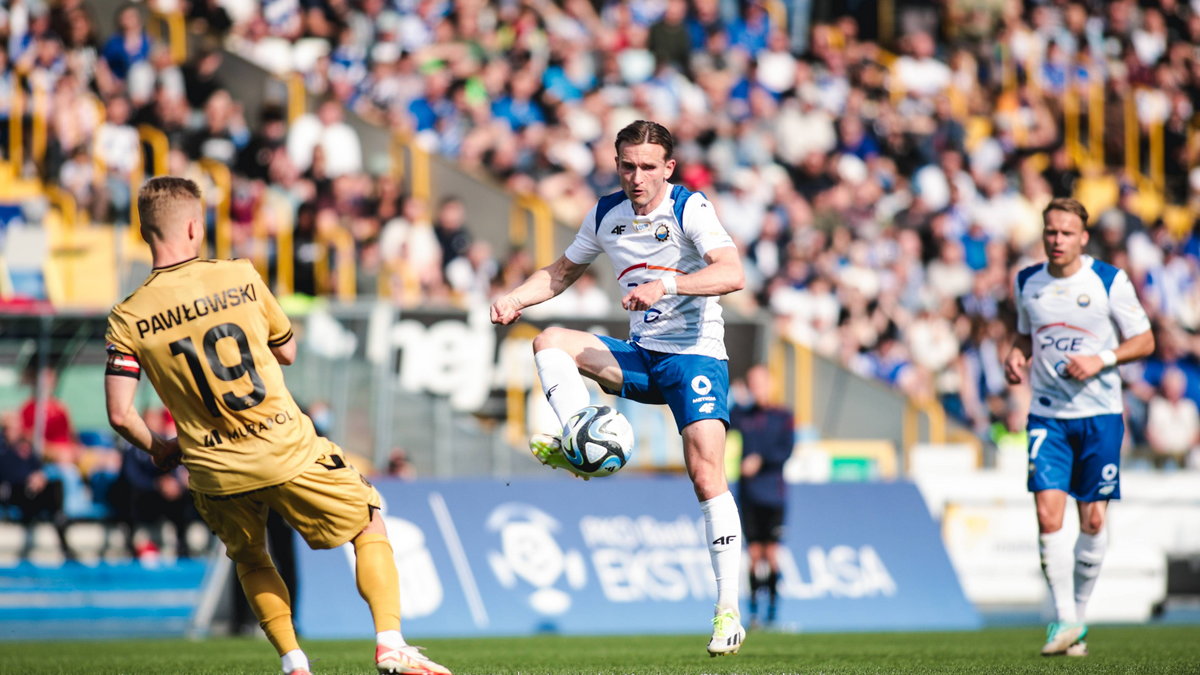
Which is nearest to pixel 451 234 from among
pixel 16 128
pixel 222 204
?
pixel 222 204

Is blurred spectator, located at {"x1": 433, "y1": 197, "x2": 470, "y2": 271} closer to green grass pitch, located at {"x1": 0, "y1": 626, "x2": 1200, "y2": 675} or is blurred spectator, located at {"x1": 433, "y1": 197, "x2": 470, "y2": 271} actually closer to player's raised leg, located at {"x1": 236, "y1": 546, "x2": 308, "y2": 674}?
green grass pitch, located at {"x1": 0, "y1": 626, "x2": 1200, "y2": 675}

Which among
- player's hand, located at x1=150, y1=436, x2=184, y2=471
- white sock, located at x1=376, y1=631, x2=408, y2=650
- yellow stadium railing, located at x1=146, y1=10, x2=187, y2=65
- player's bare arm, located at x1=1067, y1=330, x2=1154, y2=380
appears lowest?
white sock, located at x1=376, y1=631, x2=408, y2=650

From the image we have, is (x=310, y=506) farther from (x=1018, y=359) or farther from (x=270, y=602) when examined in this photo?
(x=1018, y=359)

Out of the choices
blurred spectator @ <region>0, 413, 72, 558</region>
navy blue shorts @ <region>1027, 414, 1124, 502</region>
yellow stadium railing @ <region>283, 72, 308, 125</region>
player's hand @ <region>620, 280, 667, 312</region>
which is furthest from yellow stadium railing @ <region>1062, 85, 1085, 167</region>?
player's hand @ <region>620, 280, 667, 312</region>

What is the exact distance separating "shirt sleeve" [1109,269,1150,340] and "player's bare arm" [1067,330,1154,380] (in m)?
0.05

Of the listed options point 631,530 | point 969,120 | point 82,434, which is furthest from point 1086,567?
point 969,120

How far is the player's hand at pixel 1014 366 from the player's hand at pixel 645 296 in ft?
11.5

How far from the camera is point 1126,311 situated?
1003 cm

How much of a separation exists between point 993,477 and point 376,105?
30.7 feet

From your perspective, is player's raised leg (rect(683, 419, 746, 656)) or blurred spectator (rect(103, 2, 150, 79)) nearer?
player's raised leg (rect(683, 419, 746, 656))

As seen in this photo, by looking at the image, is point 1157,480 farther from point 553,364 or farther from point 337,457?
point 337,457

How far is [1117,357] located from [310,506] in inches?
217

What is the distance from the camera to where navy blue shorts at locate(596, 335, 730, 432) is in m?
8.08

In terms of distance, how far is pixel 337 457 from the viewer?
6.86 m
